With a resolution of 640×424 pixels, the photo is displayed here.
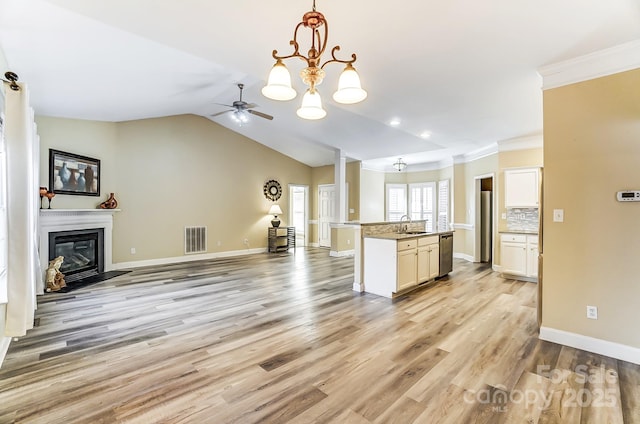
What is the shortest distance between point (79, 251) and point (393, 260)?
5.52 m

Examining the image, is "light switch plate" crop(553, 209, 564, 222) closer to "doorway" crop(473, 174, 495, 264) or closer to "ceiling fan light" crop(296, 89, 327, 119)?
"ceiling fan light" crop(296, 89, 327, 119)

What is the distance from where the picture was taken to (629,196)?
2.45m

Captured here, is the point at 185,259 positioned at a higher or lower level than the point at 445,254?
lower

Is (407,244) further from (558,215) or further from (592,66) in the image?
(592,66)

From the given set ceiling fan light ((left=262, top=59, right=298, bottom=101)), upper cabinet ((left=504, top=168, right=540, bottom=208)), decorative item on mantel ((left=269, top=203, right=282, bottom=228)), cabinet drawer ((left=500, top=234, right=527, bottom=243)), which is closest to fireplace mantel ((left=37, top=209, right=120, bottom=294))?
decorative item on mantel ((left=269, top=203, right=282, bottom=228))

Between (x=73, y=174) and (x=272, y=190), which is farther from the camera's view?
(x=272, y=190)

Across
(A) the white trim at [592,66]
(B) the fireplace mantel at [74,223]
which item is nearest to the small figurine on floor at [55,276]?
(B) the fireplace mantel at [74,223]

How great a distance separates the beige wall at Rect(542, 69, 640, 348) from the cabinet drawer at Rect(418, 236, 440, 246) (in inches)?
74.6

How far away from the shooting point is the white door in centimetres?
934

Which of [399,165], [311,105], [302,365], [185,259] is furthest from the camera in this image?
[399,165]

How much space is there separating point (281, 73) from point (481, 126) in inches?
163

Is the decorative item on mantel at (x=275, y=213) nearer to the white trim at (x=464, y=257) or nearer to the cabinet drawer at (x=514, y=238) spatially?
the white trim at (x=464, y=257)

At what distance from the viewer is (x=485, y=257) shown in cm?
697

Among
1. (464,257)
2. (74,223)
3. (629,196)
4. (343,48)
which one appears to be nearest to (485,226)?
(464,257)
